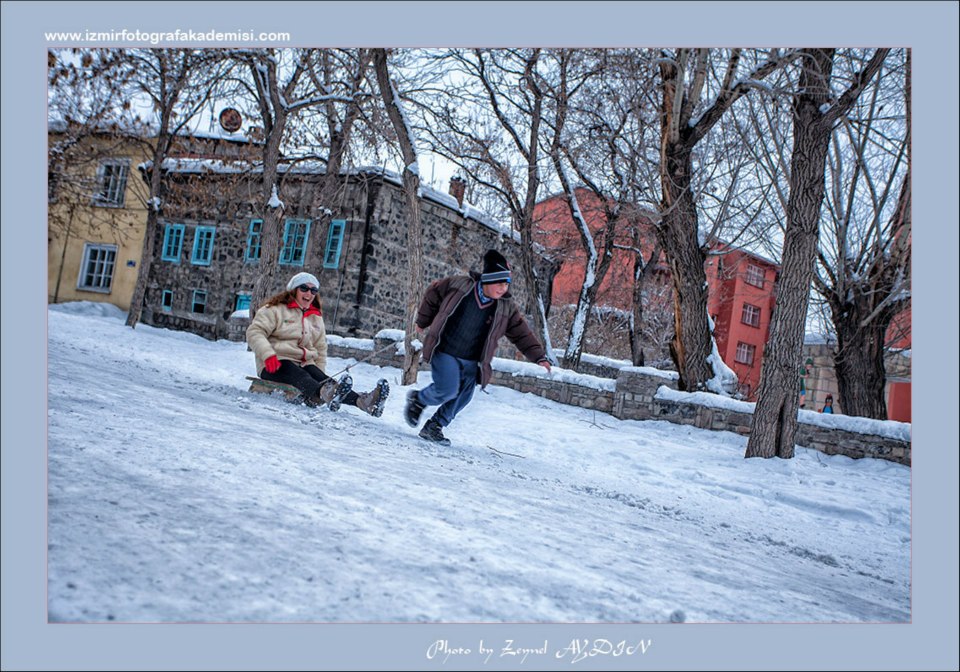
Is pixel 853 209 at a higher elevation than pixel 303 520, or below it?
higher

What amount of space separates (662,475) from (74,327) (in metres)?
3.56

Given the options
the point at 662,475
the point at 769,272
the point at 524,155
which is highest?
the point at 524,155

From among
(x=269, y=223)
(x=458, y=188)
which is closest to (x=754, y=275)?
(x=458, y=188)

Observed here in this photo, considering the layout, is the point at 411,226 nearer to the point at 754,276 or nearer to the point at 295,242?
the point at 295,242

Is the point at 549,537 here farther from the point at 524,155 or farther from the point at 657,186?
the point at 524,155

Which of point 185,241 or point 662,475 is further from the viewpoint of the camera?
point 185,241

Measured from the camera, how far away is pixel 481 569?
186cm

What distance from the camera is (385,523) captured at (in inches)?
84.6

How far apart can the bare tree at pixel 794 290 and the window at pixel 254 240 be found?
568 centimetres

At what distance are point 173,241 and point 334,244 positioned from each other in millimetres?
5901

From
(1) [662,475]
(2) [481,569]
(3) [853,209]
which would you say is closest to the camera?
(2) [481,569]

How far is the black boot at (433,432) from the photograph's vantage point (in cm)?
445

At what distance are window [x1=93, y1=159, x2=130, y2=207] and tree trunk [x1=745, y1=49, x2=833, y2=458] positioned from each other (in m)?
4.81

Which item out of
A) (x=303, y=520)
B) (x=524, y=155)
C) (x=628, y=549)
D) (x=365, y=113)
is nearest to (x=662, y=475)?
(x=628, y=549)
